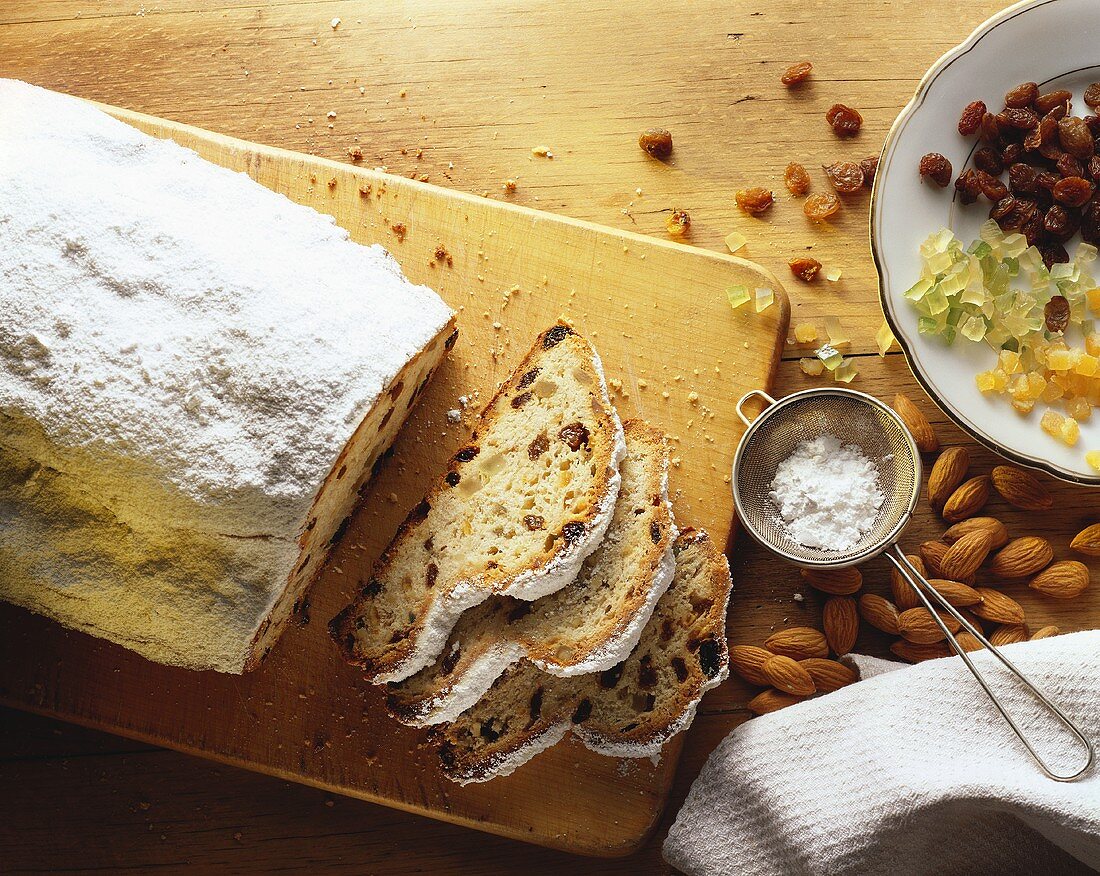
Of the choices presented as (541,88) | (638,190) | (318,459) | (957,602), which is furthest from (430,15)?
(957,602)

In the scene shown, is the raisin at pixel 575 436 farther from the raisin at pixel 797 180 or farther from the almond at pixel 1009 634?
the almond at pixel 1009 634

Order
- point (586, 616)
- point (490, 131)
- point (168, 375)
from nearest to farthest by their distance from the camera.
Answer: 1. point (168, 375)
2. point (586, 616)
3. point (490, 131)

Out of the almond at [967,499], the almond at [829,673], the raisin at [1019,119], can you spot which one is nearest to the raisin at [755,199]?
the raisin at [1019,119]

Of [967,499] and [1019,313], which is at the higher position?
[1019,313]

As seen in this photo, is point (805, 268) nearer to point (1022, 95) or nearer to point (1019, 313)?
point (1019, 313)

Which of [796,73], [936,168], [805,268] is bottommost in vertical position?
[805,268]

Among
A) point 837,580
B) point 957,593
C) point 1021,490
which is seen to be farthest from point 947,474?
point 837,580

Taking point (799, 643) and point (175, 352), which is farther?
point (799, 643)

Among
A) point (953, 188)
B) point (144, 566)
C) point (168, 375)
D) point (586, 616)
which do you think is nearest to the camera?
point (168, 375)

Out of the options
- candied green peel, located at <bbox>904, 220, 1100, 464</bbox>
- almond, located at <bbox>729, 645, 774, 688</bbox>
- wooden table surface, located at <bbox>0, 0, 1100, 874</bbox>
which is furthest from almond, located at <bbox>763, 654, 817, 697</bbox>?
candied green peel, located at <bbox>904, 220, 1100, 464</bbox>
